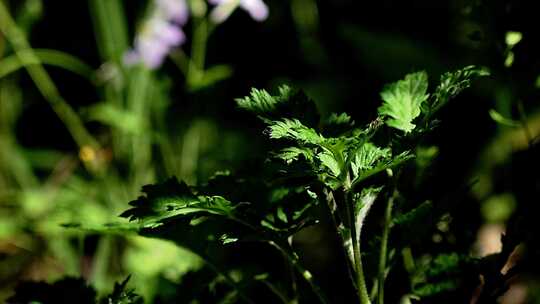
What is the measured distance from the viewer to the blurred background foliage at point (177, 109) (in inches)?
67.9

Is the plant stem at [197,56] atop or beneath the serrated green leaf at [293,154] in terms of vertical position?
atop

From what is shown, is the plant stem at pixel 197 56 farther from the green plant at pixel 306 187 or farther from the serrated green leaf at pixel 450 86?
the serrated green leaf at pixel 450 86

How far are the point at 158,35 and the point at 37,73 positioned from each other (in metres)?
0.62

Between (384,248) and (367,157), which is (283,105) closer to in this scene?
(367,157)

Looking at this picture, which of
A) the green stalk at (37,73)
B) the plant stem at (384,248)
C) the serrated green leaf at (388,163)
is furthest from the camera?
the green stalk at (37,73)

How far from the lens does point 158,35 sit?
6.38ft

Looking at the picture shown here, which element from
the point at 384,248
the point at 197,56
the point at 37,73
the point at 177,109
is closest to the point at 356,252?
the point at 384,248

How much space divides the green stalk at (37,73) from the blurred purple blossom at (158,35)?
0.31 meters

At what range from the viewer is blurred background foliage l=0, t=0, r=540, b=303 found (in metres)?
1.73

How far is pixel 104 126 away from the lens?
7.95 feet

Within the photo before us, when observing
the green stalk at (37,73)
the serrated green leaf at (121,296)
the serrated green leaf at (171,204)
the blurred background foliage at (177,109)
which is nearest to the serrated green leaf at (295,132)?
the serrated green leaf at (171,204)

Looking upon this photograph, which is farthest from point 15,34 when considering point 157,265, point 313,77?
point 313,77

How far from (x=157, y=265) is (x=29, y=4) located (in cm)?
106

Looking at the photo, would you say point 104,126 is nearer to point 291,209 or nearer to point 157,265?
point 157,265
